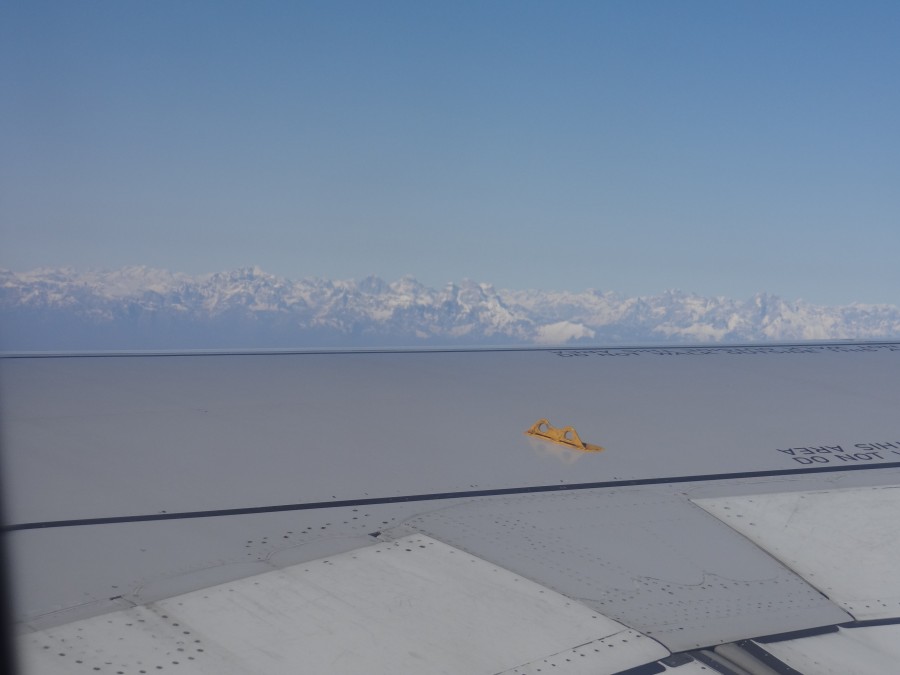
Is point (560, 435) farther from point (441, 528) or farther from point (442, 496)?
point (441, 528)

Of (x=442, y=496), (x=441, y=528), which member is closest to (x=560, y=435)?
(x=442, y=496)

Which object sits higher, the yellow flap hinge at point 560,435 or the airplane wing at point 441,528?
the yellow flap hinge at point 560,435

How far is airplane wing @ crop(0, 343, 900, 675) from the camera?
13.9ft

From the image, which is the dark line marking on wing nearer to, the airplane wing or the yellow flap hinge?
the airplane wing

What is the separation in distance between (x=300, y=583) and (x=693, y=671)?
Answer: 196 cm

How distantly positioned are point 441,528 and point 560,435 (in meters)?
2.55

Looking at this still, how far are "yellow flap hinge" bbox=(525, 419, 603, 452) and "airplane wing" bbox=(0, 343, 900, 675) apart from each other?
45mm

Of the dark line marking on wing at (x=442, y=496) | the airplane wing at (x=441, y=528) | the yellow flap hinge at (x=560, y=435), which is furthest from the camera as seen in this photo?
the yellow flap hinge at (x=560, y=435)

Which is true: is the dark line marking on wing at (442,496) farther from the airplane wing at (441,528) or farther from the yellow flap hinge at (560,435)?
the yellow flap hinge at (560,435)

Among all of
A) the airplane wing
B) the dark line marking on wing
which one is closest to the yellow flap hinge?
the airplane wing

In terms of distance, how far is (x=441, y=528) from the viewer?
568cm

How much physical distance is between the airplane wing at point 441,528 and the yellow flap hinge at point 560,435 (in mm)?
45

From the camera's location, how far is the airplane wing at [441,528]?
166 inches

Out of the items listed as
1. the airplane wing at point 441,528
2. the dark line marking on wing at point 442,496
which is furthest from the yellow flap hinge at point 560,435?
the dark line marking on wing at point 442,496
